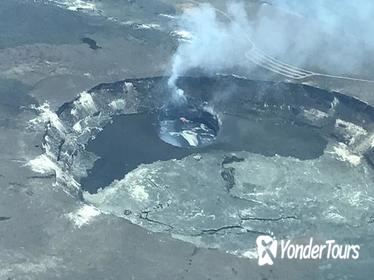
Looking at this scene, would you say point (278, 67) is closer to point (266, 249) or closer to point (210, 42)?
point (210, 42)

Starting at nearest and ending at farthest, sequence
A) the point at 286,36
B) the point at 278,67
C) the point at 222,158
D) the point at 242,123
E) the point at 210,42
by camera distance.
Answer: the point at 222,158, the point at 242,123, the point at 278,67, the point at 210,42, the point at 286,36

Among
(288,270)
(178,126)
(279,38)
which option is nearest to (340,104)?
(279,38)

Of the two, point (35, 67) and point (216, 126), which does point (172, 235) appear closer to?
point (216, 126)

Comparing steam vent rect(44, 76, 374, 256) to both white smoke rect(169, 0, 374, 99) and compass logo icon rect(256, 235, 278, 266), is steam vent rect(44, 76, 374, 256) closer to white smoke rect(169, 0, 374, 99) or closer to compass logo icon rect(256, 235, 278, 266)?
compass logo icon rect(256, 235, 278, 266)

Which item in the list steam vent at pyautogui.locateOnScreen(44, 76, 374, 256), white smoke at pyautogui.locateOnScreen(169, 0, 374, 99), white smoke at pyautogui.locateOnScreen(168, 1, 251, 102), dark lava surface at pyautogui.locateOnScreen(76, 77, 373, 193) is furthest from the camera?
white smoke at pyautogui.locateOnScreen(169, 0, 374, 99)

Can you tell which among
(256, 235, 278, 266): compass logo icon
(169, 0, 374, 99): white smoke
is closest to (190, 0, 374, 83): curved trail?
(169, 0, 374, 99): white smoke

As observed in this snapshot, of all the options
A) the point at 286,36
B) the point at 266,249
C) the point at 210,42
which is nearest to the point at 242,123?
the point at 210,42
